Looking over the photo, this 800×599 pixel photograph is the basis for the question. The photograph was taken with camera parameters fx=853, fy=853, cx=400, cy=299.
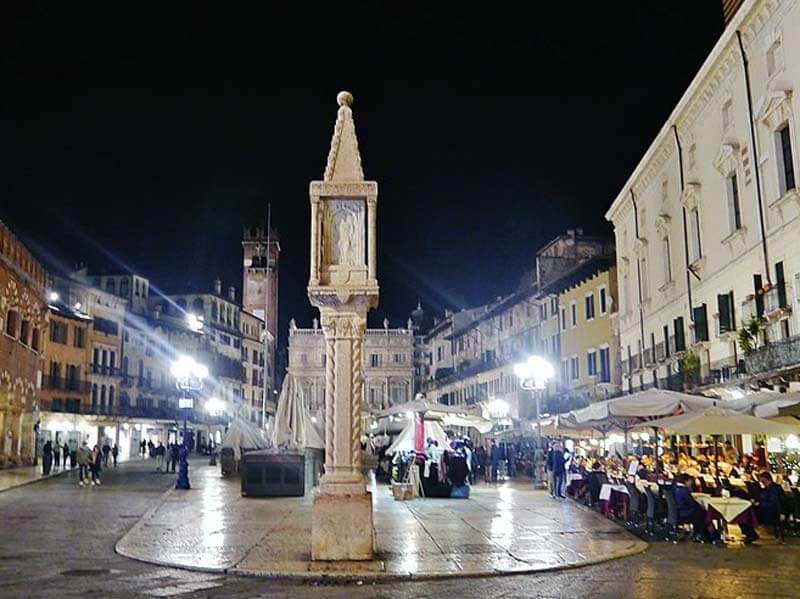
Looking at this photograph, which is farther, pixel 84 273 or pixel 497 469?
pixel 84 273

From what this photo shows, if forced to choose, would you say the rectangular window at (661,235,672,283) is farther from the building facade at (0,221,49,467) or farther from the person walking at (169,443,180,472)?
the building facade at (0,221,49,467)

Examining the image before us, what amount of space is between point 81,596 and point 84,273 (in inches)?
2809

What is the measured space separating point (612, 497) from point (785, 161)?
404 inches

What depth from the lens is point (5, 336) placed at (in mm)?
38750

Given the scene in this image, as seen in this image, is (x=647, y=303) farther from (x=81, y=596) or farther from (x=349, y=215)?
(x=81, y=596)

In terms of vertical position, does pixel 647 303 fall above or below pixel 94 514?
above

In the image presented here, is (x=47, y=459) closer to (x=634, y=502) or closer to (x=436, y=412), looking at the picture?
(x=436, y=412)

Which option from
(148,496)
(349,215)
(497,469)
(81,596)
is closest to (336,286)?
(349,215)

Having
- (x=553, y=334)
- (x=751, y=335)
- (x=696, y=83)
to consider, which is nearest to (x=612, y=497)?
(x=751, y=335)

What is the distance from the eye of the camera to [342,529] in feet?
40.3

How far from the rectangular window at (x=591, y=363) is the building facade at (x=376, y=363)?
6342cm

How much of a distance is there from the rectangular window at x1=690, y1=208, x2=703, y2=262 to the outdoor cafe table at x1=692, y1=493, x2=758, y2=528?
15768 millimetres

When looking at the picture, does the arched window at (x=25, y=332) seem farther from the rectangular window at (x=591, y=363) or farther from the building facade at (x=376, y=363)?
the building facade at (x=376, y=363)

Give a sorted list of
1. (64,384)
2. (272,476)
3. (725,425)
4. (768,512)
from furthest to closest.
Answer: (64,384) < (272,476) < (725,425) < (768,512)
